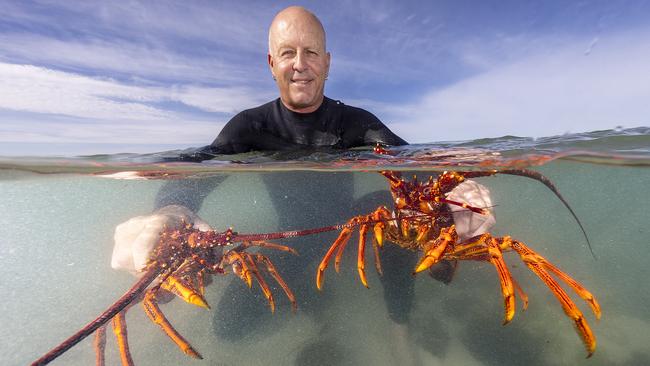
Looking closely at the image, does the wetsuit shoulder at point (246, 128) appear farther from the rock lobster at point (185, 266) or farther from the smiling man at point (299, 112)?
the rock lobster at point (185, 266)

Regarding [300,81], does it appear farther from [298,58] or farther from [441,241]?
[441,241]

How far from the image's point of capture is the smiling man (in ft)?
13.9

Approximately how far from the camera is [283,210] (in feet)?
29.7

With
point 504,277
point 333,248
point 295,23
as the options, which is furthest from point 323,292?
point 295,23

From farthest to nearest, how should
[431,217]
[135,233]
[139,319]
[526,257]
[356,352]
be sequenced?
[139,319], [356,352], [135,233], [431,217], [526,257]

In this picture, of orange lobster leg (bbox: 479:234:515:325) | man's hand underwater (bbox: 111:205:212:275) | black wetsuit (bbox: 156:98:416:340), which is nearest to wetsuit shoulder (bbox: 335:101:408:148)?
black wetsuit (bbox: 156:98:416:340)

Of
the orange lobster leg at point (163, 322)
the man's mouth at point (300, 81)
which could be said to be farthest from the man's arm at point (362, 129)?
the orange lobster leg at point (163, 322)

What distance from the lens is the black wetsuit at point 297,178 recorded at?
4.97 meters

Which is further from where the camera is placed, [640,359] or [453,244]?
[640,359]

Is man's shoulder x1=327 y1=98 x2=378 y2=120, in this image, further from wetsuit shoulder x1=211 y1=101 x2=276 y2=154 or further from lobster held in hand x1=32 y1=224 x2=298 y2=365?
lobster held in hand x1=32 y1=224 x2=298 y2=365

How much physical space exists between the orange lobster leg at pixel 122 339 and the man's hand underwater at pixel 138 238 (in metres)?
0.64

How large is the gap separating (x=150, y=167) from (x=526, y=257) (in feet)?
21.3

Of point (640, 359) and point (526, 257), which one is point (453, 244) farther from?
point (640, 359)

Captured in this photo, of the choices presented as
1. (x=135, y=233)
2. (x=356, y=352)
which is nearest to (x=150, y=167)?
(x=135, y=233)
